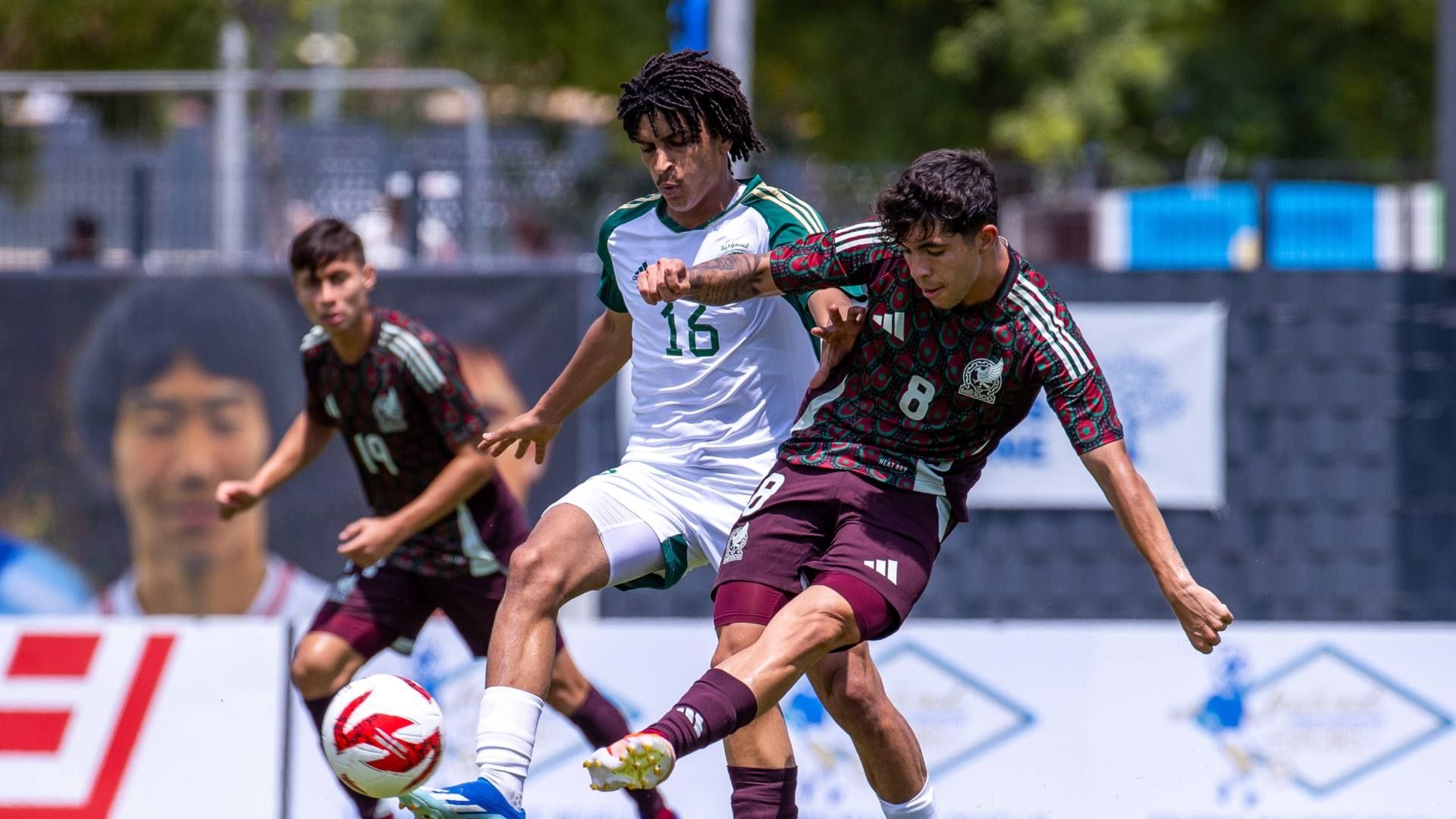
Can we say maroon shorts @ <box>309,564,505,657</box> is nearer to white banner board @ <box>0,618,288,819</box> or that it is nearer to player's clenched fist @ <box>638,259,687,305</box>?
white banner board @ <box>0,618,288,819</box>

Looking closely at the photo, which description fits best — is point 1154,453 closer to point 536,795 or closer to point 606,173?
point 606,173

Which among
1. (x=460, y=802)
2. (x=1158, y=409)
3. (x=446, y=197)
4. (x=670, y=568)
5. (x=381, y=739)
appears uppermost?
(x=446, y=197)

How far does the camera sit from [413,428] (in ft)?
18.8

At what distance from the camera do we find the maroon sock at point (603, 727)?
18.6 ft

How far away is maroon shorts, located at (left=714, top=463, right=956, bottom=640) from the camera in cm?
444

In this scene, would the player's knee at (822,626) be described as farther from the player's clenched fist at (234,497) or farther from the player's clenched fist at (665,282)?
the player's clenched fist at (234,497)

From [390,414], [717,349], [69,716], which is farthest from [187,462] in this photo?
[717,349]

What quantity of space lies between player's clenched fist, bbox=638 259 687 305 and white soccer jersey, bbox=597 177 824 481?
1.36 ft

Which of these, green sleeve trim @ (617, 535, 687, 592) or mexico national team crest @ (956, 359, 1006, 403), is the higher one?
mexico national team crest @ (956, 359, 1006, 403)

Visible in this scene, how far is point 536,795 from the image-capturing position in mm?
6797

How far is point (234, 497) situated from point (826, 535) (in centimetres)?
242

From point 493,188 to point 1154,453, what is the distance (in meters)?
4.05

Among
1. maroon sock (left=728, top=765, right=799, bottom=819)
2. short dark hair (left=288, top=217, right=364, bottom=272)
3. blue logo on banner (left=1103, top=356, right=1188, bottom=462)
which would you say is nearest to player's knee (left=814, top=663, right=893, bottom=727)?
maroon sock (left=728, top=765, right=799, bottom=819)

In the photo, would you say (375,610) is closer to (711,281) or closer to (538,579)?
(538,579)
